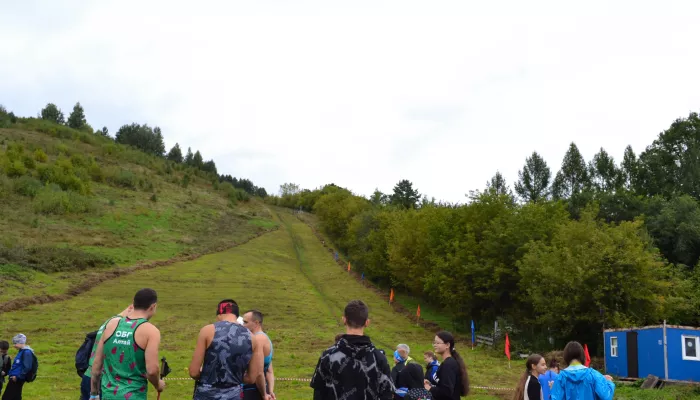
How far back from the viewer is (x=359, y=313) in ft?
18.2

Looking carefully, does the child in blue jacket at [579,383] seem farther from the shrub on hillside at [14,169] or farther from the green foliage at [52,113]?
the green foliage at [52,113]

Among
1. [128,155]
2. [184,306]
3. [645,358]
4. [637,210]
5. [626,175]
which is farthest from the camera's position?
[128,155]

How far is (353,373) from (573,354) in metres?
2.93

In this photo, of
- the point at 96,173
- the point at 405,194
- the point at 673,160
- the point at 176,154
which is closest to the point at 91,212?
the point at 96,173

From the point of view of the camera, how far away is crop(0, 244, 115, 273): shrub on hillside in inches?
1558

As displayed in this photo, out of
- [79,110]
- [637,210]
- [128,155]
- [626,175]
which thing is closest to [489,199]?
[637,210]

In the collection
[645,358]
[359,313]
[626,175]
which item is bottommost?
[645,358]

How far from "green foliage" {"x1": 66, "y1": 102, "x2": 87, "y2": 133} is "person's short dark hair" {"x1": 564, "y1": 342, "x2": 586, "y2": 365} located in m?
151

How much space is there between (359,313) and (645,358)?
2218cm

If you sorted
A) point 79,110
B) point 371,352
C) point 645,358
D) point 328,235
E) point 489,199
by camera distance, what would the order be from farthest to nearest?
point 79,110 → point 328,235 → point 489,199 → point 645,358 → point 371,352

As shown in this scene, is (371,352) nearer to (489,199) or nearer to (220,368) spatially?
(220,368)

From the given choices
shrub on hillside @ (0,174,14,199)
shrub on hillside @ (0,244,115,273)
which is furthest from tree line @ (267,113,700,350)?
shrub on hillside @ (0,174,14,199)

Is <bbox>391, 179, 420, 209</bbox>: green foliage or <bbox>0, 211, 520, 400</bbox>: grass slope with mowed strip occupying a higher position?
<bbox>391, 179, 420, 209</bbox>: green foliage

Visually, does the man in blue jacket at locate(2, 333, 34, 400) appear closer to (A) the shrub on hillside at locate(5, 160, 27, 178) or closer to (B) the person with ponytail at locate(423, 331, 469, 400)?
(B) the person with ponytail at locate(423, 331, 469, 400)
